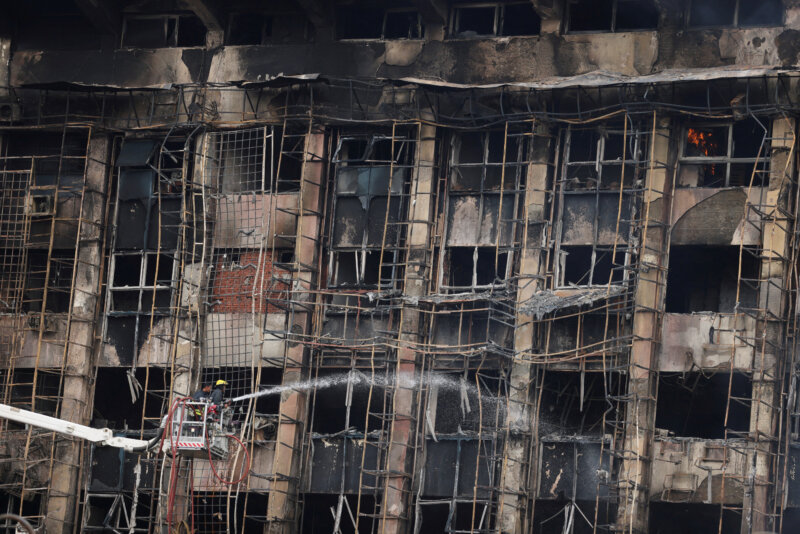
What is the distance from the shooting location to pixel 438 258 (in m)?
44.4

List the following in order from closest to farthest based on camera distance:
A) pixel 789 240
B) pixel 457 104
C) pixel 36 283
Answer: pixel 789 240, pixel 457 104, pixel 36 283

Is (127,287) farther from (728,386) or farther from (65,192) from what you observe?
(728,386)

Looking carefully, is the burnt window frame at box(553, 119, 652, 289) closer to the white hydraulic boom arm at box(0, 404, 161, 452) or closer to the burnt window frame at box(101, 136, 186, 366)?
the burnt window frame at box(101, 136, 186, 366)

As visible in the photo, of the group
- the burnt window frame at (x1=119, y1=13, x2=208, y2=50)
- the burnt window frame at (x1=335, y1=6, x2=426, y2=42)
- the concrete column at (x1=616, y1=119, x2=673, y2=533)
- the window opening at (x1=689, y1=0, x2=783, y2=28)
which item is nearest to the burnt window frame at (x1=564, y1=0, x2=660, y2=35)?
the window opening at (x1=689, y1=0, x2=783, y2=28)

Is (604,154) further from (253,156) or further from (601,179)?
(253,156)

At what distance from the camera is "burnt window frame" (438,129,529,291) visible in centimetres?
4378

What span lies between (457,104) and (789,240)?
8.96 metres

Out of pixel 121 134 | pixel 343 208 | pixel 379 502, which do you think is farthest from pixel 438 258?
pixel 121 134

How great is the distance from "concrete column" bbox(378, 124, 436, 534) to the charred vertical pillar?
26.8 ft

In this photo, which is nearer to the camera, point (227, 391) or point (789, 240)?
point (789, 240)

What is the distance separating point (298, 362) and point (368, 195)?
4.59m

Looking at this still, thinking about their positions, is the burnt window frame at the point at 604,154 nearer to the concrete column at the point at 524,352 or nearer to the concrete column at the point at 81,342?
the concrete column at the point at 524,352

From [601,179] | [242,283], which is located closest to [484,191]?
[601,179]

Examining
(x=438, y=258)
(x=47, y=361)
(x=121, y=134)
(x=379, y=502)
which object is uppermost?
(x=121, y=134)
